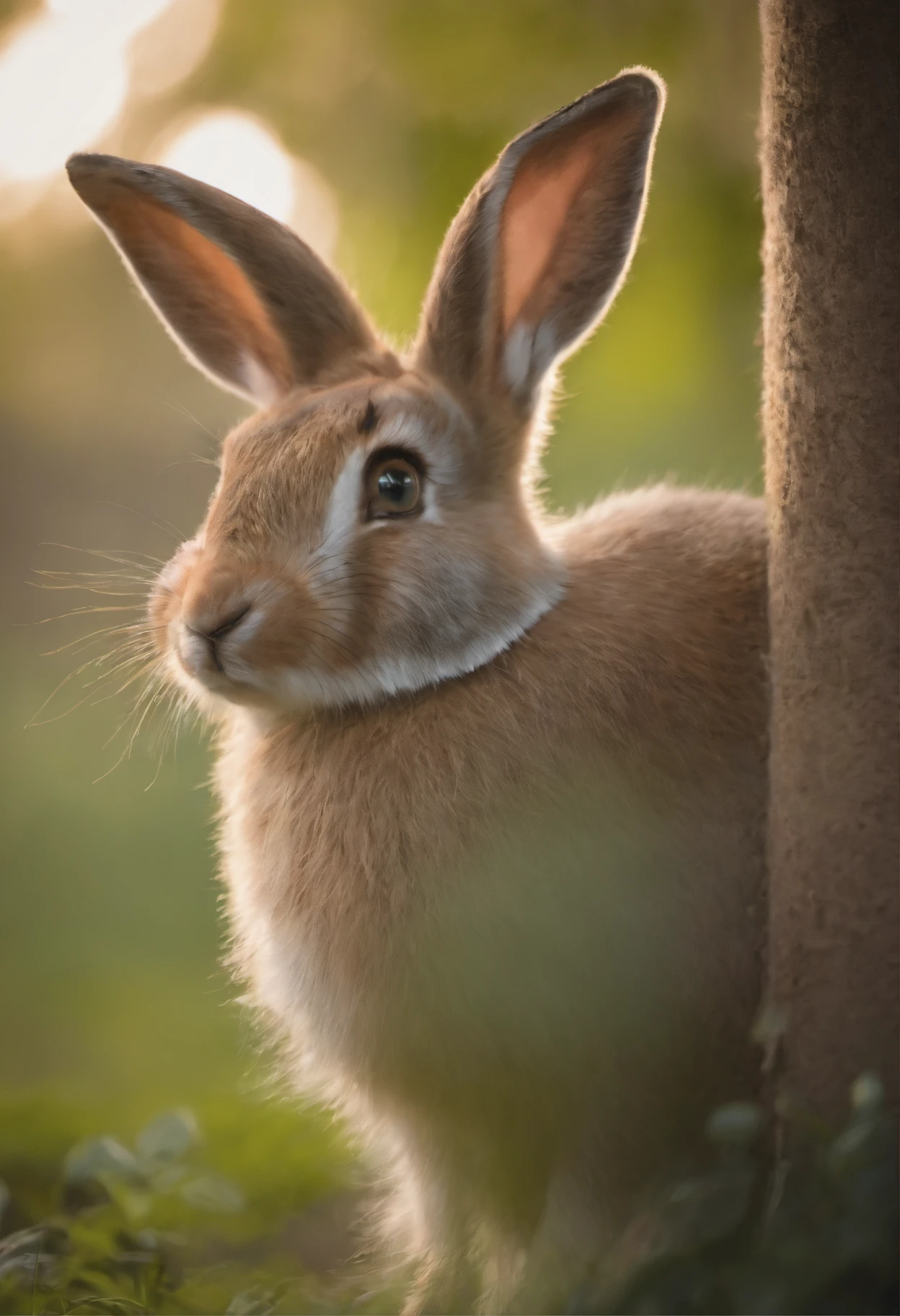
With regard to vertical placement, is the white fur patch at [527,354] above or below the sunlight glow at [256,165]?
below

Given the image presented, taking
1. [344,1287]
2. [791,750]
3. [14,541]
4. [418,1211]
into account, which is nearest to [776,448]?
[791,750]

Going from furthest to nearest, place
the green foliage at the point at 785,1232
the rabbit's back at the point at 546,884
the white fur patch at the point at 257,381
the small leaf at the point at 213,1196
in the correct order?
1. the white fur patch at the point at 257,381
2. the small leaf at the point at 213,1196
3. the rabbit's back at the point at 546,884
4. the green foliage at the point at 785,1232

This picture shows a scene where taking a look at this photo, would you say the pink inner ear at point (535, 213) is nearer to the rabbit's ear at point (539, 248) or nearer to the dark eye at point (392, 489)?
the rabbit's ear at point (539, 248)

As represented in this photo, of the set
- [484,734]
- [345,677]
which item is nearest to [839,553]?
[484,734]

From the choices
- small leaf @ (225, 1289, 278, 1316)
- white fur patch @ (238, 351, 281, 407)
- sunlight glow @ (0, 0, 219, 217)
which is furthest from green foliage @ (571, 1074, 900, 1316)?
sunlight glow @ (0, 0, 219, 217)

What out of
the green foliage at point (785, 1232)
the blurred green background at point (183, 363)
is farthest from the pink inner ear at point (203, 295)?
the green foliage at point (785, 1232)
